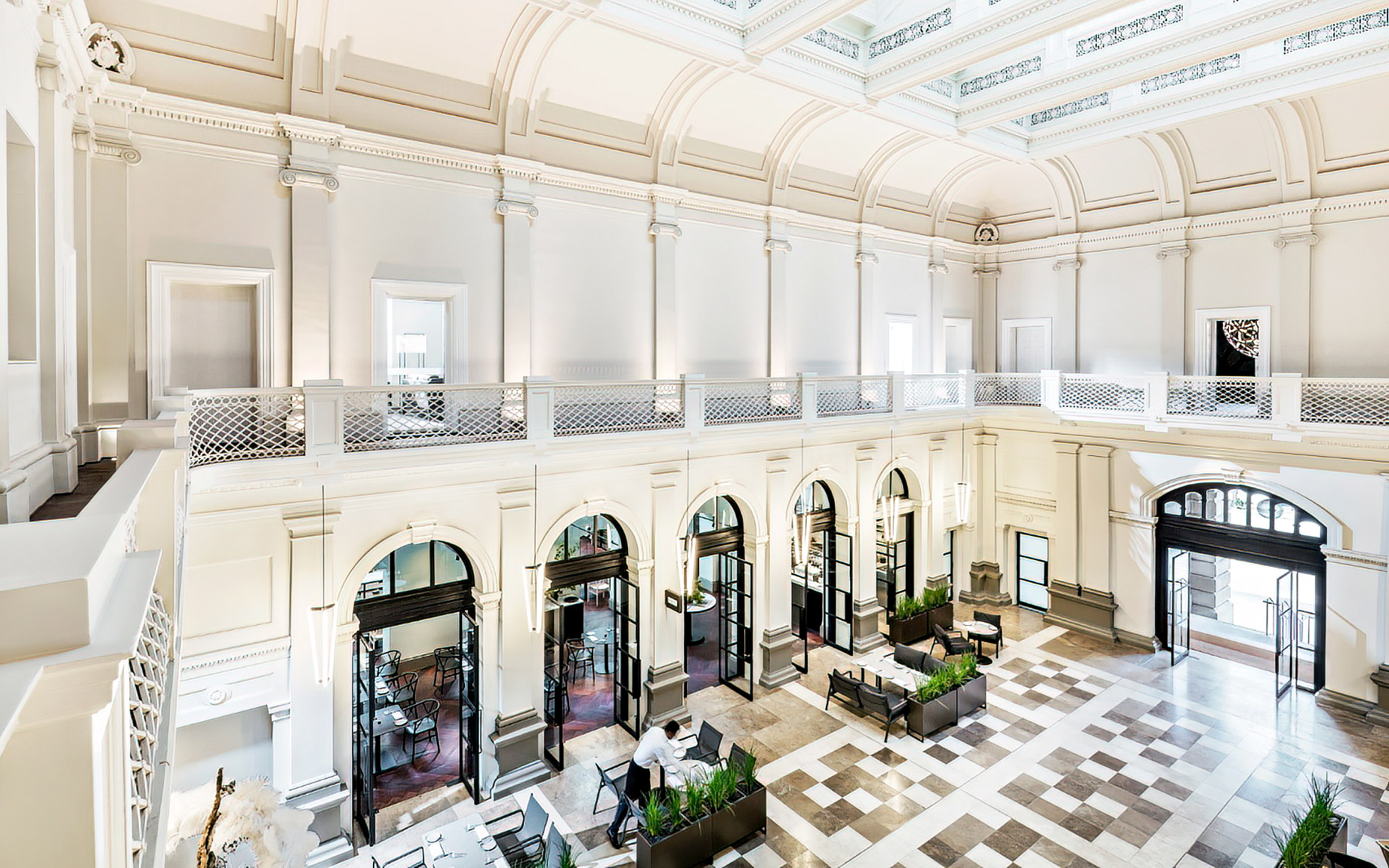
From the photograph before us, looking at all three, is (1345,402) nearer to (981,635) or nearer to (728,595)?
(981,635)

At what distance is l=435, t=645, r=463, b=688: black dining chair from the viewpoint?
1148 cm

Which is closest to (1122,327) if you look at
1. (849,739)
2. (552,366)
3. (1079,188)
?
(1079,188)

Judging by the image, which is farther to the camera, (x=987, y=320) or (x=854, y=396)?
(x=987, y=320)

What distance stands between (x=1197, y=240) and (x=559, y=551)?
44.0 ft

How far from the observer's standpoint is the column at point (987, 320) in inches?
652

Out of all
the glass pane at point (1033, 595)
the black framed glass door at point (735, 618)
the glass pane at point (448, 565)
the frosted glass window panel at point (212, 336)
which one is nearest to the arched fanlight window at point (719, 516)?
the black framed glass door at point (735, 618)

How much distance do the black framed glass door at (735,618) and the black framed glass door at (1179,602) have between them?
Answer: 8.18 meters

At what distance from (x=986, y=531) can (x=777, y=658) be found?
681 centimetres

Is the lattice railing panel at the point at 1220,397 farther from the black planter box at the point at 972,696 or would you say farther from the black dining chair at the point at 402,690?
the black dining chair at the point at 402,690

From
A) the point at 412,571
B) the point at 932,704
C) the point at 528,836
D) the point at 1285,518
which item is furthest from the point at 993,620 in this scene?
the point at 412,571

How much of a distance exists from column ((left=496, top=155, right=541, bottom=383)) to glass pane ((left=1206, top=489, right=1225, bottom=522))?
12.7 m

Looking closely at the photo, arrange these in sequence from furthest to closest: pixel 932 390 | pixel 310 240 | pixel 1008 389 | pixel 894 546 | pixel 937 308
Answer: pixel 937 308
pixel 1008 389
pixel 932 390
pixel 894 546
pixel 310 240

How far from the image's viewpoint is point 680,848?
7.54 meters

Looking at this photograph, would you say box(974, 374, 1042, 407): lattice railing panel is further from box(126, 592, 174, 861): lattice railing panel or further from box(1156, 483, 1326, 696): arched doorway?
box(126, 592, 174, 861): lattice railing panel
